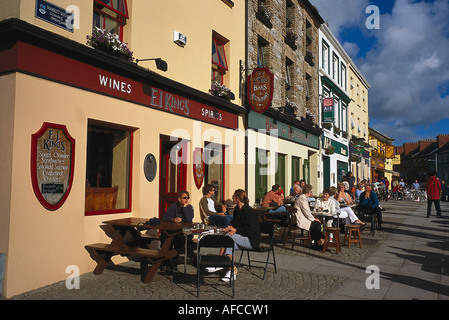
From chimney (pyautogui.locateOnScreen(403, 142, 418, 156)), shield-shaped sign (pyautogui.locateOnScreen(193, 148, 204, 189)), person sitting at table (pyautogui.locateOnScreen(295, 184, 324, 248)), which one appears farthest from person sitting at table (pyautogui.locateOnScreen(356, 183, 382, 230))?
chimney (pyautogui.locateOnScreen(403, 142, 418, 156))

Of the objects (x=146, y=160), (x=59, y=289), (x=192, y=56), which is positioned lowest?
(x=59, y=289)

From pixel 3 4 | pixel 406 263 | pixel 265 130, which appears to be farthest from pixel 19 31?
pixel 265 130

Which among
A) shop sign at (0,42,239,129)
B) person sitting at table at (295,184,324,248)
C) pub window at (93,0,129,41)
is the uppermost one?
pub window at (93,0,129,41)

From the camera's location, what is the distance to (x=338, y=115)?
23453mm

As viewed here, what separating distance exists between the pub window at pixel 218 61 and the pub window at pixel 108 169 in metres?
4.38

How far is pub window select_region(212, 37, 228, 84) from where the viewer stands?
10.9 meters

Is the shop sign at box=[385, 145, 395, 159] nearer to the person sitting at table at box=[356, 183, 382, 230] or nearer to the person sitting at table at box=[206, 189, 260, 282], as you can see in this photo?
the person sitting at table at box=[356, 183, 382, 230]

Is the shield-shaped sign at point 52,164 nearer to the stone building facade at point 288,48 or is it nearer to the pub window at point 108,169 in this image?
the pub window at point 108,169

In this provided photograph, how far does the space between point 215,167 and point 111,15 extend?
5127 mm

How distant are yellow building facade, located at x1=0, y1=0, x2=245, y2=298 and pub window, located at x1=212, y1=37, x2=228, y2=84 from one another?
2.18 ft

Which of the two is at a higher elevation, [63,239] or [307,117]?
[307,117]

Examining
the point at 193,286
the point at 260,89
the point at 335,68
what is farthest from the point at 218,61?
the point at 335,68
